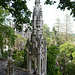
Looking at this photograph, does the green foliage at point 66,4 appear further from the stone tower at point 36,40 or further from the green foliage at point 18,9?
the stone tower at point 36,40

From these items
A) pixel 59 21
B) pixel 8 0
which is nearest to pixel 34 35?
pixel 8 0

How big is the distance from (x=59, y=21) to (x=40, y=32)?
1108 inches

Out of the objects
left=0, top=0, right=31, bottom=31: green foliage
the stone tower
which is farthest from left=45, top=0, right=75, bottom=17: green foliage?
the stone tower

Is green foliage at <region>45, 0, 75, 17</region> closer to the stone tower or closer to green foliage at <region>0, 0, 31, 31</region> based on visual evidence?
green foliage at <region>0, 0, 31, 31</region>

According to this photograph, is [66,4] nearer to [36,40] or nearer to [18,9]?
[18,9]

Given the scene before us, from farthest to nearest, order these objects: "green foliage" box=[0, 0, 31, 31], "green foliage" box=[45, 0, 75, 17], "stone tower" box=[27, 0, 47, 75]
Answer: "stone tower" box=[27, 0, 47, 75], "green foliage" box=[0, 0, 31, 31], "green foliage" box=[45, 0, 75, 17]

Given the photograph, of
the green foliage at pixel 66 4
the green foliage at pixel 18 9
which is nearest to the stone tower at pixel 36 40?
the green foliage at pixel 18 9

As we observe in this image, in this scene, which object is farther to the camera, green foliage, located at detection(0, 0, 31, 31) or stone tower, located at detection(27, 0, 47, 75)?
stone tower, located at detection(27, 0, 47, 75)

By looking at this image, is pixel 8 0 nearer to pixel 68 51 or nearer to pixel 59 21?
pixel 68 51

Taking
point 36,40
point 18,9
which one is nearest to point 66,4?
point 18,9

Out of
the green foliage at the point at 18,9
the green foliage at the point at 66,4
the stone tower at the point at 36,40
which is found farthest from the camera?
the stone tower at the point at 36,40

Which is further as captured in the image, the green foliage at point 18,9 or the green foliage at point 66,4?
the green foliage at point 18,9

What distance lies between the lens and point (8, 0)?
398 centimetres

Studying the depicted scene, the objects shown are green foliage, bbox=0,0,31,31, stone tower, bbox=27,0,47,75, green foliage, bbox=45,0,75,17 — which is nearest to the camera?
green foliage, bbox=45,0,75,17
